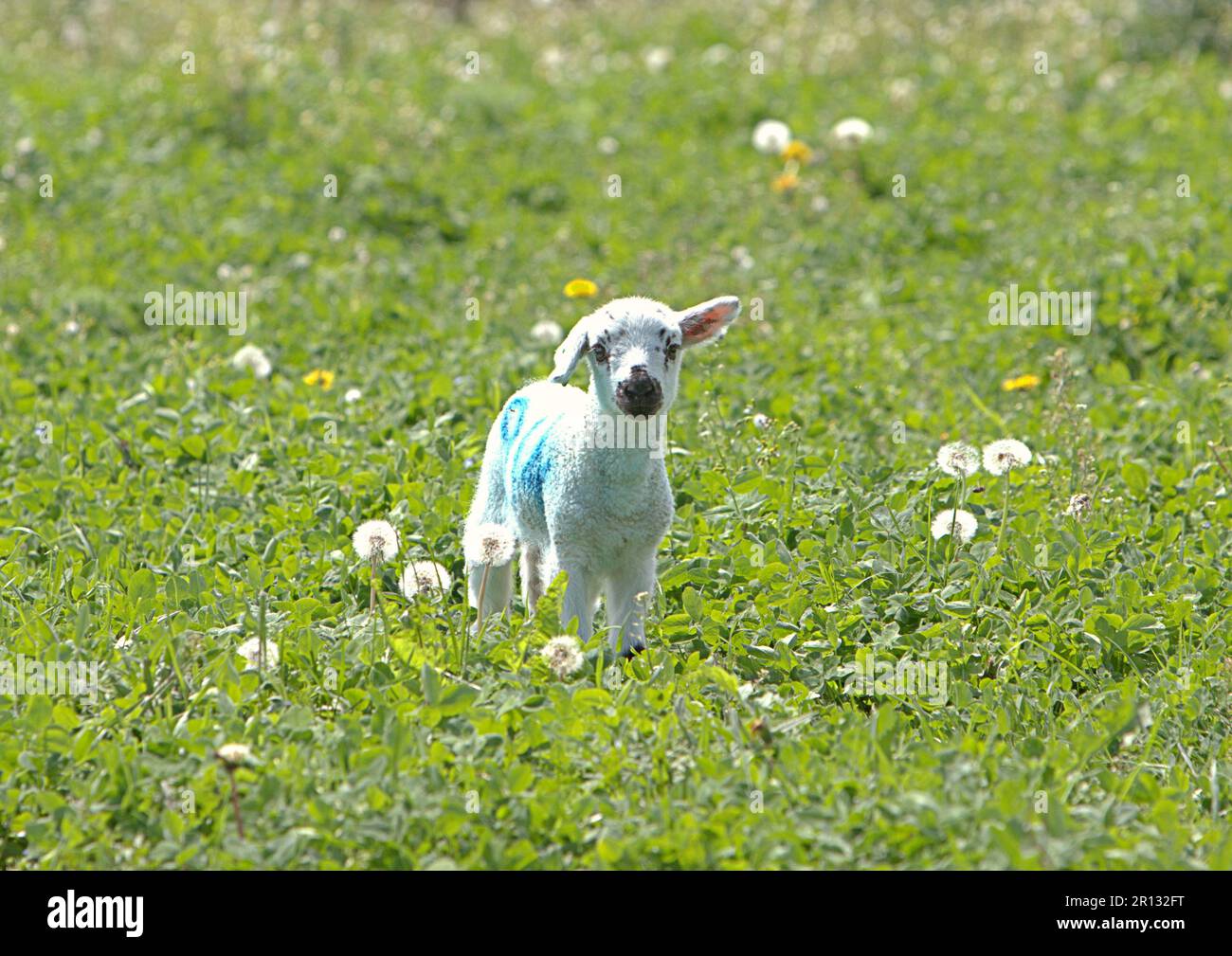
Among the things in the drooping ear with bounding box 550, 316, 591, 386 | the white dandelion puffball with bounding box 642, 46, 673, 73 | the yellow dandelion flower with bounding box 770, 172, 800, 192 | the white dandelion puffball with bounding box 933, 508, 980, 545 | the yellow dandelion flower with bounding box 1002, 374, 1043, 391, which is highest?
the white dandelion puffball with bounding box 642, 46, 673, 73

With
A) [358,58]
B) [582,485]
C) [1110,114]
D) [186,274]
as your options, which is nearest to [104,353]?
[186,274]

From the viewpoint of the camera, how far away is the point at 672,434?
267 inches

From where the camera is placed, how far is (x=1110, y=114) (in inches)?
492

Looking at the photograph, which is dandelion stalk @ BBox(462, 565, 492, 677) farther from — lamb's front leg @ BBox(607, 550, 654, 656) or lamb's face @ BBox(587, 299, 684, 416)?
lamb's face @ BBox(587, 299, 684, 416)

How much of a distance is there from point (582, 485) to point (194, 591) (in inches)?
59.0

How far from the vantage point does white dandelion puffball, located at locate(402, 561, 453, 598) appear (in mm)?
4910

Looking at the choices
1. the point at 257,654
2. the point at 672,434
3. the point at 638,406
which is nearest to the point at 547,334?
the point at 672,434

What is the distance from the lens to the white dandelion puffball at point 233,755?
12.8 ft

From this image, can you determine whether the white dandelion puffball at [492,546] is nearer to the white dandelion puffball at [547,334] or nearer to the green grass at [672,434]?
the green grass at [672,434]

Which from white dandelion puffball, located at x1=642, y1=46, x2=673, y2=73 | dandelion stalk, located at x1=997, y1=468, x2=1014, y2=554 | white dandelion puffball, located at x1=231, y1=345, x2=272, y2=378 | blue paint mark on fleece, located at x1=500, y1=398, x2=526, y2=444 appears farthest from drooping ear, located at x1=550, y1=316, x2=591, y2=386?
white dandelion puffball, located at x1=642, y1=46, x2=673, y2=73

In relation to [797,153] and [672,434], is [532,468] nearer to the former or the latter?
[672,434]

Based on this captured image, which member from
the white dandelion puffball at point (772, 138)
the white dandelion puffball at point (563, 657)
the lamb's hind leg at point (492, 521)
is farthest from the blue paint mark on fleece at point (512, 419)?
the white dandelion puffball at point (772, 138)

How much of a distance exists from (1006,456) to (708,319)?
4.80 feet
